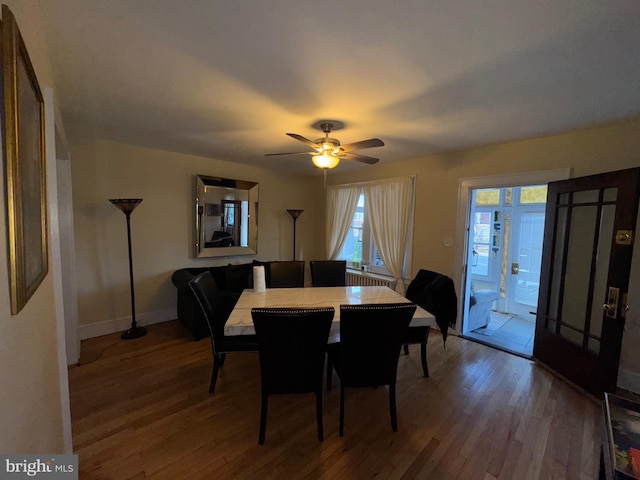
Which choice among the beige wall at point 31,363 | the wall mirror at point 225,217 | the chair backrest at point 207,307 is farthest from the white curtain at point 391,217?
the beige wall at point 31,363

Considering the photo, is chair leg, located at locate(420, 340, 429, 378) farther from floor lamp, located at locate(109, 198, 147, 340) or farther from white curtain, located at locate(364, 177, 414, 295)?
floor lamp, located at locate(109, 198, 147, 340)

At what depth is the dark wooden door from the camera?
6.97 feet

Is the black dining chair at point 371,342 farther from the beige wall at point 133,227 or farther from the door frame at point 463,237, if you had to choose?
the beige wall at point 133,227

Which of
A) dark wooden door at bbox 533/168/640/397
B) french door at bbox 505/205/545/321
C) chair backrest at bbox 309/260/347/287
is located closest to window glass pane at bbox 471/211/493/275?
french door at bbox 505/205/545/321

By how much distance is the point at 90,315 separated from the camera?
324 centimetres

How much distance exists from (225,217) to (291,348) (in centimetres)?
299

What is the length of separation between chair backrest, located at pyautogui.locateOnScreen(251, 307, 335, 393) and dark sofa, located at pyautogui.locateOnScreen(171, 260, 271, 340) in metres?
1.15

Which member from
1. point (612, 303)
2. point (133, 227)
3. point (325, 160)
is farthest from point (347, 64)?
point (133, 227)

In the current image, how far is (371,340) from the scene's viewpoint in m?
1.77

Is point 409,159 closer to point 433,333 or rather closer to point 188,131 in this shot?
point 433,333

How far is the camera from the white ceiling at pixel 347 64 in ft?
3.98

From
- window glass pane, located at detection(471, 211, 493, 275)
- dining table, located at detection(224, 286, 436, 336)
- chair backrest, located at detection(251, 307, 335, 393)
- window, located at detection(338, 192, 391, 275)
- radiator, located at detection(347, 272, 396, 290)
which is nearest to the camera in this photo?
chair backrest, located at detection(251, 307, 335, 393)

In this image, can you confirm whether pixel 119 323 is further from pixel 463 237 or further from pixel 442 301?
pixel 463 237

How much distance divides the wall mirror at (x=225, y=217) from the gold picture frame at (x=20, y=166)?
2.92 meters
